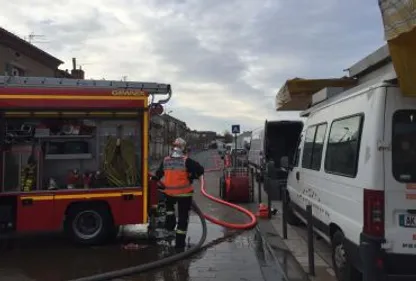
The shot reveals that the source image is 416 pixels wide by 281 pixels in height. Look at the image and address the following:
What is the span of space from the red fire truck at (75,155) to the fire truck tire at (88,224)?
2 centimetres

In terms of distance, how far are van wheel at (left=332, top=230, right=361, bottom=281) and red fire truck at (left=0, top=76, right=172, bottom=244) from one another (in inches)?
148

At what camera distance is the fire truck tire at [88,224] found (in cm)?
945

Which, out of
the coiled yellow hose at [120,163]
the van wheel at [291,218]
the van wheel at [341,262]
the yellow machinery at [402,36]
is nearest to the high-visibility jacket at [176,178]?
the coiled yellow hose at [120,163]

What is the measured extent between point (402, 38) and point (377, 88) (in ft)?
A: 2.45

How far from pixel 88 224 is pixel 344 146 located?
4973 mm

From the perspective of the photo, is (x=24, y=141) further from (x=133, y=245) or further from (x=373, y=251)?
(x=373, y=251)

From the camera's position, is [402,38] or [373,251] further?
[373,251]

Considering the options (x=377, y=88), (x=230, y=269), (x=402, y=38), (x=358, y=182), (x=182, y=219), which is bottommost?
(x=230, y=269)

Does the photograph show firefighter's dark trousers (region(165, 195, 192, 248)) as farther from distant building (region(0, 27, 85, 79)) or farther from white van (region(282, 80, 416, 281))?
distant building (region(0, 27, 85, 79))

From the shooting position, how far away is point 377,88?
5562mm

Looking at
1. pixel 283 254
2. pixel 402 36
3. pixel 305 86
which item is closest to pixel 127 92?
pixel 305 86

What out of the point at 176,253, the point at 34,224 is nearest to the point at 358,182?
the point at 176,253

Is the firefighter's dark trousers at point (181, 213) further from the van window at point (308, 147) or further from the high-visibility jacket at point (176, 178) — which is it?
the van window at point (308, 147)

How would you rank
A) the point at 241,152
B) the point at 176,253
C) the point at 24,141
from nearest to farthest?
the point at 176,253, the point at 24,141, the point at 241,152
